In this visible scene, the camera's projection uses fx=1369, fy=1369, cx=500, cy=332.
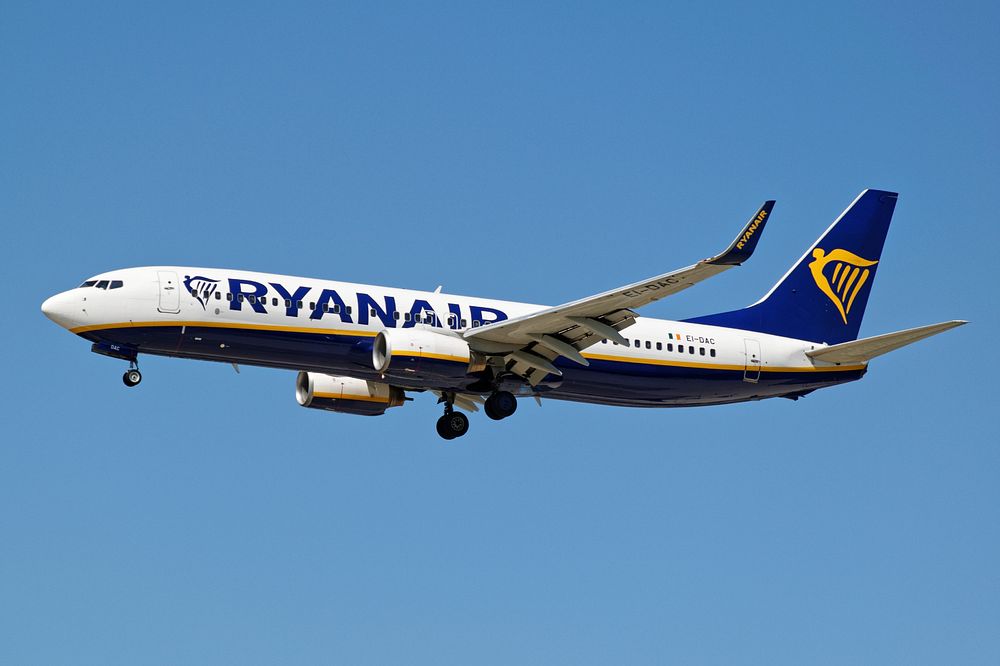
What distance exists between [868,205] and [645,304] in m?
14.4

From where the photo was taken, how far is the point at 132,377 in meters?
37.7

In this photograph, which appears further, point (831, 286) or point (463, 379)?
point (831, 286)

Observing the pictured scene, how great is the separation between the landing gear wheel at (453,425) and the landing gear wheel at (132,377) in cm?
982

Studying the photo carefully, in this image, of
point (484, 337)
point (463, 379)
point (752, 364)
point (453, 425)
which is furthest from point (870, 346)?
point (453, 425)

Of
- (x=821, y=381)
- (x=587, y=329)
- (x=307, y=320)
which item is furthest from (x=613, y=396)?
(x=307, y=320)

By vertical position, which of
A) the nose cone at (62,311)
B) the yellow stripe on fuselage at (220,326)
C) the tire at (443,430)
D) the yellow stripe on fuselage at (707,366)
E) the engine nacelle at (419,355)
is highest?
the nose cone at (62,311)

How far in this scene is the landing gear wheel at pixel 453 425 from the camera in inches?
1688

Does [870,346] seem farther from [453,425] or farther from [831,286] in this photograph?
[453,425]

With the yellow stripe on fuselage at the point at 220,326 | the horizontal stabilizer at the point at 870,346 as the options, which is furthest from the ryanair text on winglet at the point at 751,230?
the yellow stripe on fuselage at the point at 220,326

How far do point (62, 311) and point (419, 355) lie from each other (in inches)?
384

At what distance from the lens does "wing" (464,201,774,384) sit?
33000 mm

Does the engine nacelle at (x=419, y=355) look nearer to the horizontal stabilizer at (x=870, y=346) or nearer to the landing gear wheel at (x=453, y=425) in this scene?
the landing gear wheel at (x=453, y=425)

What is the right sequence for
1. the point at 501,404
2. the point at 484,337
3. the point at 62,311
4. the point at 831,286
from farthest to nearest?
the point at 831,286 → the point at 501,404 → the point at 484,337 → the point at 62,311

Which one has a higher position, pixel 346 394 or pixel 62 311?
pixel 62 311
